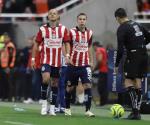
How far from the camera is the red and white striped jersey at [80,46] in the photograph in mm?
18203

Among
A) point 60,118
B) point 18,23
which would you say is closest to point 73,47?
point 60,118

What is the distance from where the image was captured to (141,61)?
683 inches

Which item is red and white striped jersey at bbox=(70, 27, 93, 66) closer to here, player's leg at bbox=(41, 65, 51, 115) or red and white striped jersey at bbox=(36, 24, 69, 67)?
red and white striped jersey at bbox=(36, 24, 69, 67)

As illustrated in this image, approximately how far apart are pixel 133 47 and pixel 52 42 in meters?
1.76

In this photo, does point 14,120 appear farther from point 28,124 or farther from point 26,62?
point 26,62

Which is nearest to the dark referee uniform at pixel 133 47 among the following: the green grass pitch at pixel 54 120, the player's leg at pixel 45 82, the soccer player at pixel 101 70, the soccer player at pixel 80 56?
the green grass pitch at pixel 54 120

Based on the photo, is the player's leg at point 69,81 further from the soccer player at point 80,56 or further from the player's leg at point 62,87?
the player's leg at point 62,87

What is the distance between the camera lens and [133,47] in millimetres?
17297

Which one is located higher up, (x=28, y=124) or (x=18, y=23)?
(x=18, y=23)

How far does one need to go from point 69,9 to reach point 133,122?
13.2 meters

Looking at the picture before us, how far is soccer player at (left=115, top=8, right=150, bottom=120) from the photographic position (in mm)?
17141

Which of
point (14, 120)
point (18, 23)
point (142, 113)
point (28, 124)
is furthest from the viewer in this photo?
point (18, 23)

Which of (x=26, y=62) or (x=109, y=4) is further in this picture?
(x=109, y=4)

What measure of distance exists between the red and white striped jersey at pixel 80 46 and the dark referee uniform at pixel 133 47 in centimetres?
116
